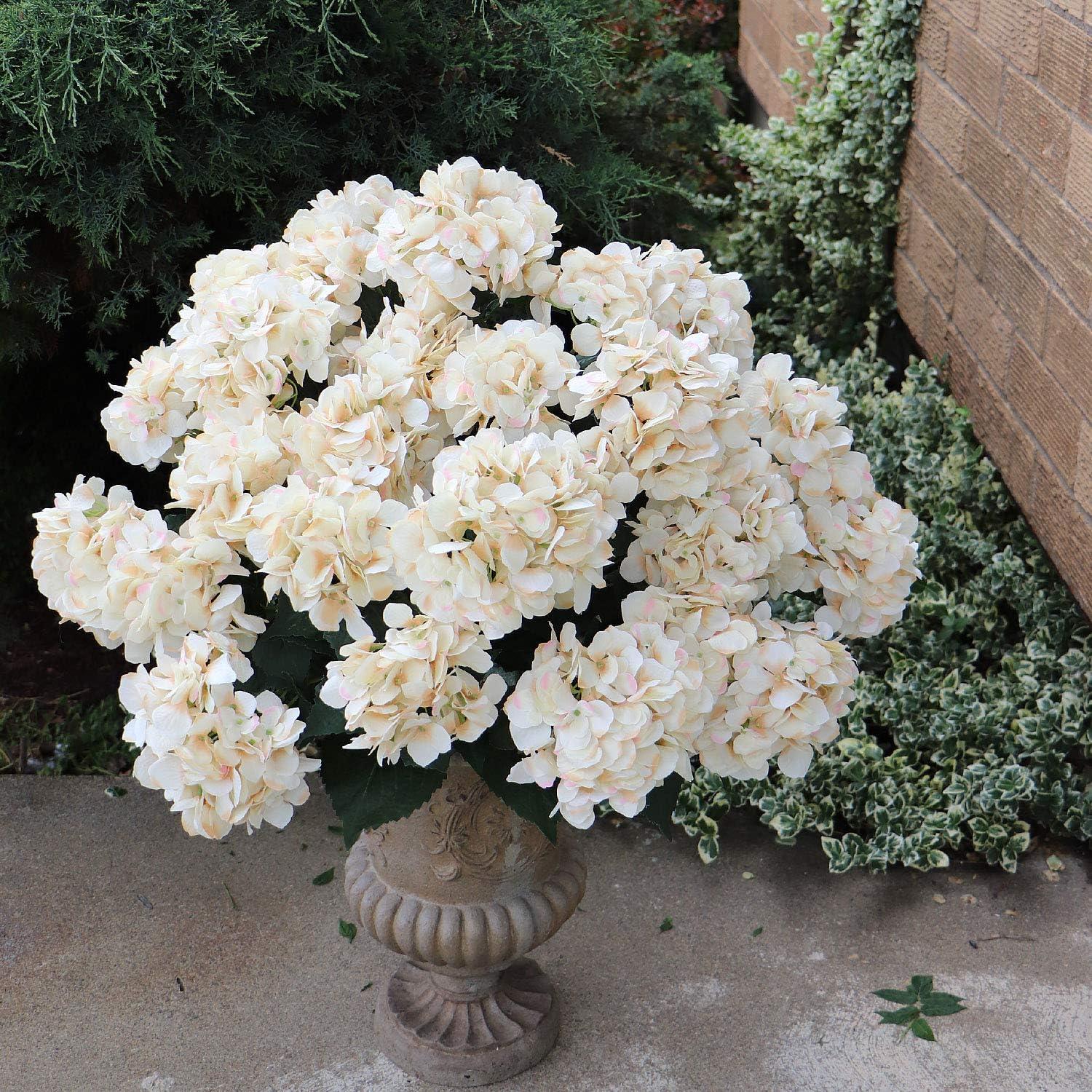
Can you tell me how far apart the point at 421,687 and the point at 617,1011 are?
1.16 m

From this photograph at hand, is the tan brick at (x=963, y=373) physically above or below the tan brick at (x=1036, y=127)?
below

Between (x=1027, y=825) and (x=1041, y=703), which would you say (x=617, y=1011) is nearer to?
(x=1027, y=825)

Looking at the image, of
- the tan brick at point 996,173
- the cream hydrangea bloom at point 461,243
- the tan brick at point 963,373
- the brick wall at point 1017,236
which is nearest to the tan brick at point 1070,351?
the brick wall at point 1017,236

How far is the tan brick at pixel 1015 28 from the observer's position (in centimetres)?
261

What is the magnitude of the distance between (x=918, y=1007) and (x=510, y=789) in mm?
986

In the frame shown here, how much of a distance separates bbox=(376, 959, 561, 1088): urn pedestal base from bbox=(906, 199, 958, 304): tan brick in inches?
84.6

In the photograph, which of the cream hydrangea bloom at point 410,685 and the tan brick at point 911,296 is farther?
the tan brick at point 911,296

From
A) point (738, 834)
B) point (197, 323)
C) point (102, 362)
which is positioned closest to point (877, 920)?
point (738, 834)

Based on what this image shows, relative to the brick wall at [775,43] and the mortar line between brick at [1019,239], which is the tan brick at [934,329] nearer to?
the mortar line between brick at [1019,239]

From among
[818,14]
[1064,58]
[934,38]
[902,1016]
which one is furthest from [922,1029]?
[818,14]

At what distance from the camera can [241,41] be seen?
7.53ft

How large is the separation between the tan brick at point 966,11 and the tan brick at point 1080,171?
736 mm

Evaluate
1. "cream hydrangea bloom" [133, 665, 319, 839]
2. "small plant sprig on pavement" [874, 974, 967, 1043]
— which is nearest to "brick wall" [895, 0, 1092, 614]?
"small plant sprig on pavement" [874, 974, 967, 1043]

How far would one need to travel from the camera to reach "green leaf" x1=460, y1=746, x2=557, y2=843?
164cm
